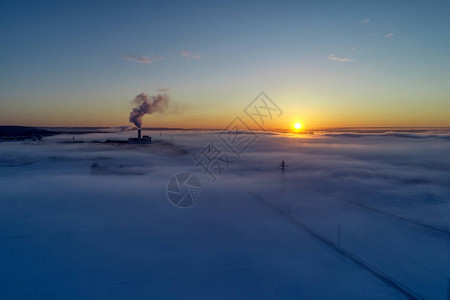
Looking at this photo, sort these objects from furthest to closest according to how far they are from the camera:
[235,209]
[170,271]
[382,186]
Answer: [382,186] → [235,209] → [170,271]

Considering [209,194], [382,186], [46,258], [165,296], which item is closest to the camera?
[165,296]

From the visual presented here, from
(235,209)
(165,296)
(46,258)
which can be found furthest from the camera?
(235,209)

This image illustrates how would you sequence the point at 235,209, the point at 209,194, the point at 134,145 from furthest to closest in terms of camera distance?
1. the point at 134,145
2. the point at 209,194
3. the point at 235,209

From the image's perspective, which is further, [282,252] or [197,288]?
[282,252]

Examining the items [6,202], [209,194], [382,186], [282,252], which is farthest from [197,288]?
[382,186]

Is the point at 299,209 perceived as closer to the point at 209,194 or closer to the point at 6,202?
the point at 209,194

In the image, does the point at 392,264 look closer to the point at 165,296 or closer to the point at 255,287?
the point at 255,287

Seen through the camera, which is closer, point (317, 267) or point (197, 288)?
point (197, 288)

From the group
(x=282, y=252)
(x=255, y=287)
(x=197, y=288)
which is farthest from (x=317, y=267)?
(x=197, y=288)

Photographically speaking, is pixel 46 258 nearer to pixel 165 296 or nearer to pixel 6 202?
pixel 165 296
